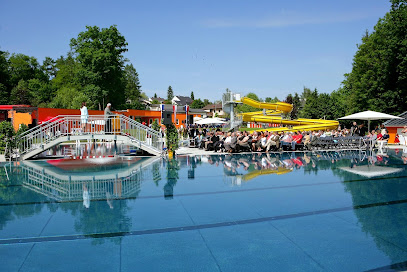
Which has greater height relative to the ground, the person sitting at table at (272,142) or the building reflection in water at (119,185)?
the person sitting at table at (272,142)

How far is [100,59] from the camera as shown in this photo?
Result: 1927 inches

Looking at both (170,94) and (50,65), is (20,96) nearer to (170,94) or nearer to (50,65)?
(50,65)

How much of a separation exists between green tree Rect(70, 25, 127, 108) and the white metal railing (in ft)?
110

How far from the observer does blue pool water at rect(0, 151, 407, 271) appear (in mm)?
4621

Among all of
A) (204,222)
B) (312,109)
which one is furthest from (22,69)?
(204,222)

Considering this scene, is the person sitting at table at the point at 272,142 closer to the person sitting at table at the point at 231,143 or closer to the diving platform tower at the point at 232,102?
the person sitting at table at the point at 231,143

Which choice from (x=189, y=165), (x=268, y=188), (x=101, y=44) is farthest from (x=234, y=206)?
(x=101, y=44)

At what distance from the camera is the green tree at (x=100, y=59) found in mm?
49553

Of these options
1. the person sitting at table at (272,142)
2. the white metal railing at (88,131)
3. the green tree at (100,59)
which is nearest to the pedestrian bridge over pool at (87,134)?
the white metal railing at (88,131)

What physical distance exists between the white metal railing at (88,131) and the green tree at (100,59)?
33.5 m

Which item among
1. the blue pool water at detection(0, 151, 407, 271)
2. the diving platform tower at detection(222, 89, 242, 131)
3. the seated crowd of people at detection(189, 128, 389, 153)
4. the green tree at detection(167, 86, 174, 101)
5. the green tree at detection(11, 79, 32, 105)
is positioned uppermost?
the green tree at detection(167, 86, 174, 101)

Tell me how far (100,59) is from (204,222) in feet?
153

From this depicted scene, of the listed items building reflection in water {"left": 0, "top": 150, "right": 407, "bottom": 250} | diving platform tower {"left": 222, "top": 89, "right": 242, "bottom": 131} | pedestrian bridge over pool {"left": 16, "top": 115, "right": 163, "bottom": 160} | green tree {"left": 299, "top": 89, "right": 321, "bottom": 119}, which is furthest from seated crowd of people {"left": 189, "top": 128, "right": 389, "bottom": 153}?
green tree {"left": 299, "top": 89, "right": 321, "bottom": 119}

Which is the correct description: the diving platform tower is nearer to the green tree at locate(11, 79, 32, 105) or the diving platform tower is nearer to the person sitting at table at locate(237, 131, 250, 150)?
the person sitting at table at locate(237, 131, 250, 150)
